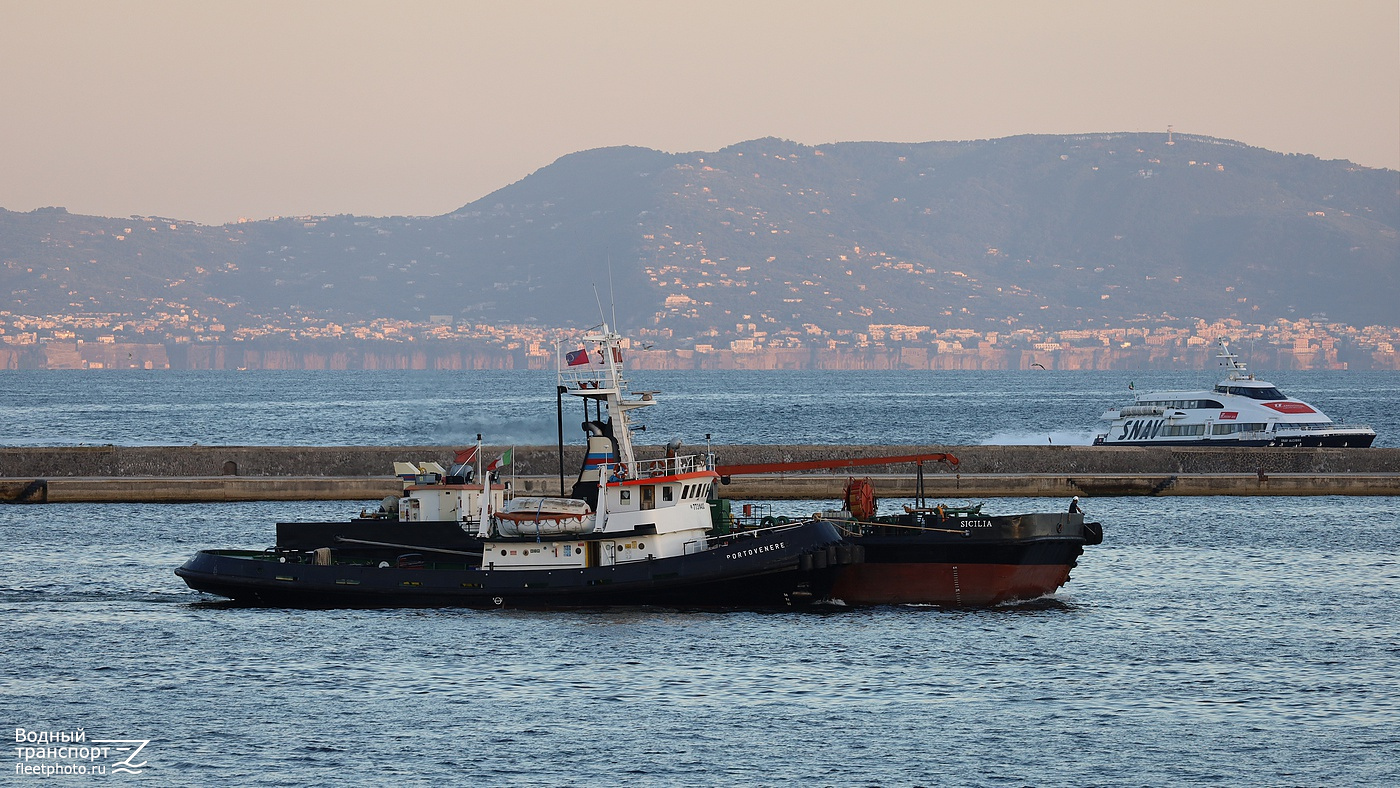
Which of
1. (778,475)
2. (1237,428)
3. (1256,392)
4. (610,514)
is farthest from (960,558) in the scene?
(1256,392)

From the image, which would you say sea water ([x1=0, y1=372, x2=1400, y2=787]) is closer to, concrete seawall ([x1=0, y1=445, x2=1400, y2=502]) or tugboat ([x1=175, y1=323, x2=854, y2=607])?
tugboat ([x1=175, y1=323, x2=854, y2=607])

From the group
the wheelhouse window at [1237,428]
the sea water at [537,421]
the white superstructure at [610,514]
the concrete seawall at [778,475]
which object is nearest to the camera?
the white superstructure at [610,514]

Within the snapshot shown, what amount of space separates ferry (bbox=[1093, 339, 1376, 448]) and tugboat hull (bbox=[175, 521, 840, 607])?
48045 millimetres

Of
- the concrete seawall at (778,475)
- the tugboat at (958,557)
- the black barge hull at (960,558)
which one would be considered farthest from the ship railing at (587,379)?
the concrete seawall at (778,475)

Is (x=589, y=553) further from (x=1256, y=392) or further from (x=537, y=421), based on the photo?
(x=537, y=421)

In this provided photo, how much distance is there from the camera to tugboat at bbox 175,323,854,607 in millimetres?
39062

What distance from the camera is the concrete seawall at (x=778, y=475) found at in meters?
65.2

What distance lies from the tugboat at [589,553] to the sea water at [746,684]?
0.66 meters

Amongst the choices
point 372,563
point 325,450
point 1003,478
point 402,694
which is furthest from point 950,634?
point 325,450

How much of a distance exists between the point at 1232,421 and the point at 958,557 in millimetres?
46782

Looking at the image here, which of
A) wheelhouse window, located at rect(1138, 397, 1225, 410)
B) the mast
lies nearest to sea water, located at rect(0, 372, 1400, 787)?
the mast

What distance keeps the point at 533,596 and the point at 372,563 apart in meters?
5.48

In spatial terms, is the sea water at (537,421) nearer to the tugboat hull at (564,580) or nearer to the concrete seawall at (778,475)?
the concrete seawall at (778,475)

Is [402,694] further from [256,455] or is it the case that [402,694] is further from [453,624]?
[256,455]
